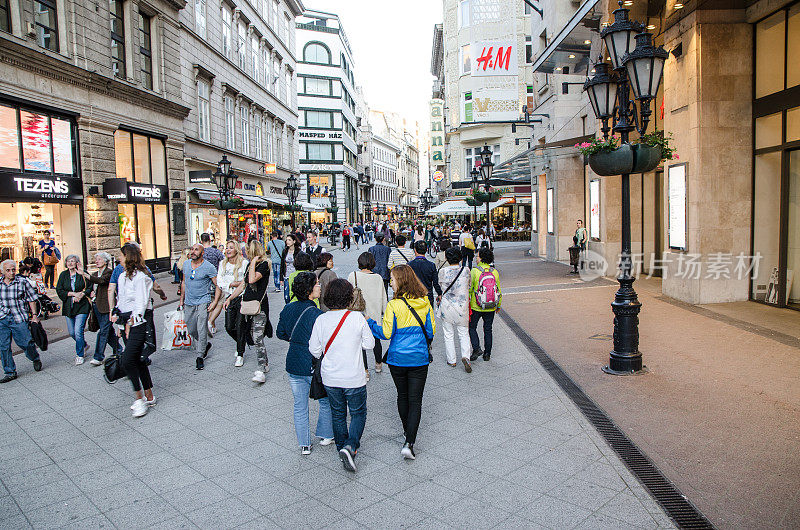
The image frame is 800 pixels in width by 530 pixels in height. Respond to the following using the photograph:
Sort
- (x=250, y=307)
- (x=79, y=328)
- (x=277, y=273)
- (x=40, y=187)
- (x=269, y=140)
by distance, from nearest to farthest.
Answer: (x=250, y=307) < (x=79, y=328) < (x=40, y=187) < (x=277, y=273) < (x=269, y=140)

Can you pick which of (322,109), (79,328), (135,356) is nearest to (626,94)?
(135,356)

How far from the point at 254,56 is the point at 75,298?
31058mm

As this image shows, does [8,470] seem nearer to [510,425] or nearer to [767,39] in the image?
[510,425]

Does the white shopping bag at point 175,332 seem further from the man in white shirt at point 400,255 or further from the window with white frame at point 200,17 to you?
the window with white frame at point 200,17

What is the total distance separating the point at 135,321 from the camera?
6430mm

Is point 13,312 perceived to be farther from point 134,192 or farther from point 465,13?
A: point 465,13

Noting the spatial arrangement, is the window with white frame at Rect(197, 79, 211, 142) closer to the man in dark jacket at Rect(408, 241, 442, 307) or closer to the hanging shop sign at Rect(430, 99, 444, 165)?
the man in dark jacket at Rect(408, 241, 442, 307)

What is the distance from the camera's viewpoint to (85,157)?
666 inches

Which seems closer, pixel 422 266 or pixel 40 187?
pixel 422 266

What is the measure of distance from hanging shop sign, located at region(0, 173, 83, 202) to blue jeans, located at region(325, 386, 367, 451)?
531 inches

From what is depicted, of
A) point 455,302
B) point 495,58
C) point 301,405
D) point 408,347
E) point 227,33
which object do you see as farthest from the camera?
point 227,33

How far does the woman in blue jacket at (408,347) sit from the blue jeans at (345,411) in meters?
0.38

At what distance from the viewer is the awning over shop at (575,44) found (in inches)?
600

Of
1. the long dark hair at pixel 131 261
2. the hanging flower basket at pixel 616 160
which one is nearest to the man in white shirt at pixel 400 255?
the hanging flower basket at pixel 616 160
